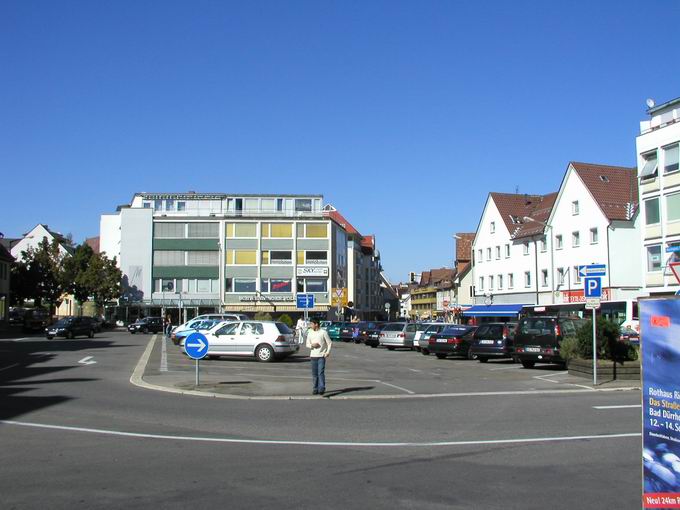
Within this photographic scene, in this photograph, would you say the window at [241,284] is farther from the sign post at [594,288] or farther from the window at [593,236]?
the sign post at [594,288]

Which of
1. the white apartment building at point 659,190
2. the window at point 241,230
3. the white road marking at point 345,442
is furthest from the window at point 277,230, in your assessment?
the white road marking at point 345,442

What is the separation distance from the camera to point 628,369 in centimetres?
1878

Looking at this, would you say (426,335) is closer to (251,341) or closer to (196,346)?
(251,341)

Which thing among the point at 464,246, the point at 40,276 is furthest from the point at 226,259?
the point at 464,246

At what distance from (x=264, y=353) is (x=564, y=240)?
36955 mm

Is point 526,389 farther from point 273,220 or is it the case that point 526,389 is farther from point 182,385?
point 273,220

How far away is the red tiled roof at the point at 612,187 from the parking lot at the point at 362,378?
98.8ft

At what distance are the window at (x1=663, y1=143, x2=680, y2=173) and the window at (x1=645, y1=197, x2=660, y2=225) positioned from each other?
6.86 ft

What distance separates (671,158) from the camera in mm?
44062

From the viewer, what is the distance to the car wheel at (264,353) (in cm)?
2655

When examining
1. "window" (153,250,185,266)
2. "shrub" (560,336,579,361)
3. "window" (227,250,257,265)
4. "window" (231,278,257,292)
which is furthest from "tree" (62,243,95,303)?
"shrub" (560,336,579,361)

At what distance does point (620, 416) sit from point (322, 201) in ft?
236

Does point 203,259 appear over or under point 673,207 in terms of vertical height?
under

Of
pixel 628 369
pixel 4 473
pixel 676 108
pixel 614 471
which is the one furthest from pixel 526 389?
pixel 676 108
